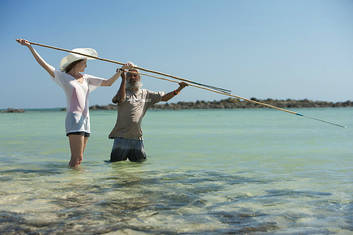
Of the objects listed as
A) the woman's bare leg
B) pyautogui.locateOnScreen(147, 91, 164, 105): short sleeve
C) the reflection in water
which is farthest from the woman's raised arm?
pyautogui.locateOnScreen(147, 91, 164, 105): short sleeve

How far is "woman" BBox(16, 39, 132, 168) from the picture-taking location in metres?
5.42

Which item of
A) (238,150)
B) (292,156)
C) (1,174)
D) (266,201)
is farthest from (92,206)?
(238,150)

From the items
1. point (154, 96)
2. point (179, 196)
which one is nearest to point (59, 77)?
point (154, 96)

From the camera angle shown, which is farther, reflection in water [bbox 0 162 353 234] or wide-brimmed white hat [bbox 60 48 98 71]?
wide-brimmed white hat [bbox 60 48 98 71]

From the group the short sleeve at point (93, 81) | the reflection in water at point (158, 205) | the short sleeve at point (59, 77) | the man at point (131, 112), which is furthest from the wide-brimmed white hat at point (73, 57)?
the reflection in water at point (158, 205)

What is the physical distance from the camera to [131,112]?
20.6ft

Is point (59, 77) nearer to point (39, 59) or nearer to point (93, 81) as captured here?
point (39, 59)

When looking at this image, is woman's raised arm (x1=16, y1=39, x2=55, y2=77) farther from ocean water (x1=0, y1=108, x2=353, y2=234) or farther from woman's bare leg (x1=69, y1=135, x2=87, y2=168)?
ocean water (x1=0, y1=108, x2=353, y2=234)

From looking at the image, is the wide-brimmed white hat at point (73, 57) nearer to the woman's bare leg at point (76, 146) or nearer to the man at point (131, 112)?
the man at point (131, 112)

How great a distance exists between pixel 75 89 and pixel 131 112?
1.12 m

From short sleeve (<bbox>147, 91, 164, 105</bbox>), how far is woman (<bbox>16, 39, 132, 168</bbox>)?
2.96 feet

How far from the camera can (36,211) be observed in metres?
3.57

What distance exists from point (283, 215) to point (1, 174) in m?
4.20

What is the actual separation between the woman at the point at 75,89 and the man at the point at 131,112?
616 millimetres
